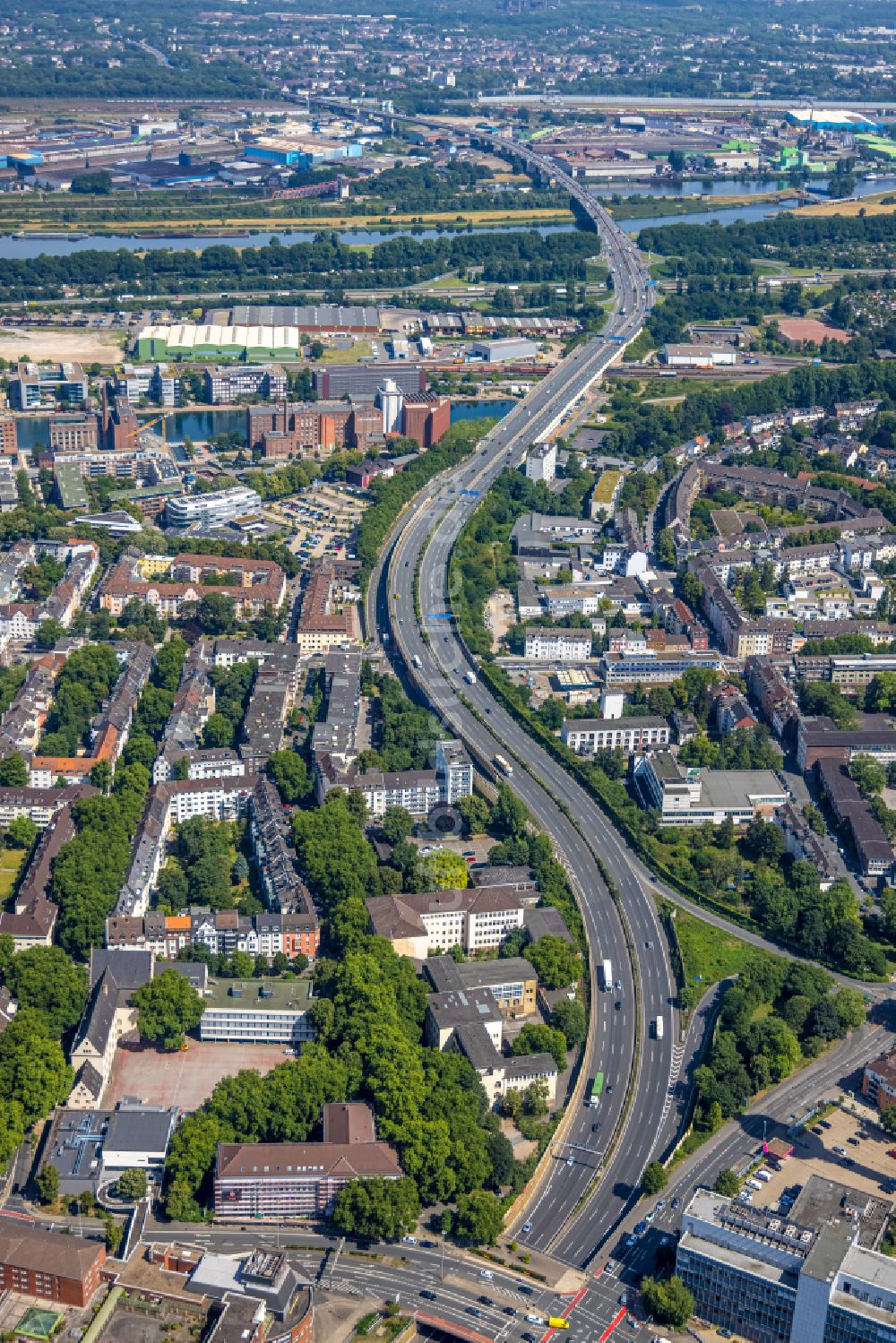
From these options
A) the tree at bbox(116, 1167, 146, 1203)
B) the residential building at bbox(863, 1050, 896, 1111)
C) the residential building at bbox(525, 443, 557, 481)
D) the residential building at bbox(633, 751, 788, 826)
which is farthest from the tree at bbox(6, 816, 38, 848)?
the residential building at bbox(525, 443, 557, 481)

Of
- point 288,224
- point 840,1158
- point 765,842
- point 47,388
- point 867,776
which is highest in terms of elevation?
point 288,224

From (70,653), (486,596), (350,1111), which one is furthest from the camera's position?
(486,596)

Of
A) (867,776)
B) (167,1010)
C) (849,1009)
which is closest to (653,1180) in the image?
(849,1009)

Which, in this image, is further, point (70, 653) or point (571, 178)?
point (571, 178)

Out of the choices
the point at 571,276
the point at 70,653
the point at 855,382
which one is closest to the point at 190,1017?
the point at 70,653

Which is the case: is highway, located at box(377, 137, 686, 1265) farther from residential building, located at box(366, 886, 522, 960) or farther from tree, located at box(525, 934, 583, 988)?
residential building, located at box(366, 886, 522, 960)

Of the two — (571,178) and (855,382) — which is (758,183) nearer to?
(571,178)

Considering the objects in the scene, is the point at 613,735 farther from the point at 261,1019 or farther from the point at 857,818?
the point at 261,1019
